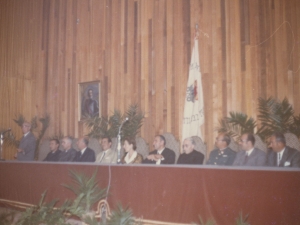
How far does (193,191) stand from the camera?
3.42m

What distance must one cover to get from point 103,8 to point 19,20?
118 inches

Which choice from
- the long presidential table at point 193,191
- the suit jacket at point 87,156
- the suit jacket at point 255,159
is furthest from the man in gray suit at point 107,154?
the suit jacket at point 255,159

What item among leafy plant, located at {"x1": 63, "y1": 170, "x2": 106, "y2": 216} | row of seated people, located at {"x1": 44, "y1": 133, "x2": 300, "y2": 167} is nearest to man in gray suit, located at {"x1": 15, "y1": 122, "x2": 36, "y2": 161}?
row of seated people, located at {"x1": 44, "y1": 133, "x2": 300, "y2": 167}

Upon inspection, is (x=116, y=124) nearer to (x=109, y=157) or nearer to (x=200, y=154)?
(x=109, y=157)

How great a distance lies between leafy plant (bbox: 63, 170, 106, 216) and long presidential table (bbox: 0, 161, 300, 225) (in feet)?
0.48

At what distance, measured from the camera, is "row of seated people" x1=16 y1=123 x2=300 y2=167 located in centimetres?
459

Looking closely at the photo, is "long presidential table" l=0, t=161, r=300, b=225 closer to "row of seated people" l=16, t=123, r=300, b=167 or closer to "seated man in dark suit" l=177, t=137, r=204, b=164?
"row of seated people" l=16, t=123, r=300, b=167

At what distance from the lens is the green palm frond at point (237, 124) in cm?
571

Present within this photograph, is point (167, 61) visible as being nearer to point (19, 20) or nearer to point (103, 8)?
point (103, 8)

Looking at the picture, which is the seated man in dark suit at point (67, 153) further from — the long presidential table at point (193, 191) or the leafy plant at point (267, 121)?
the leafy plant at point (267, 121)

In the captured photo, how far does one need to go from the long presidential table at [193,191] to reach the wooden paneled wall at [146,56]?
8.96 ft

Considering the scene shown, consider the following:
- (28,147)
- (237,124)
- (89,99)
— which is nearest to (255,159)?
(237,124)

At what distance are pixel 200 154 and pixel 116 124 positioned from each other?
7.41 feet

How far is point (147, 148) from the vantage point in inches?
257
